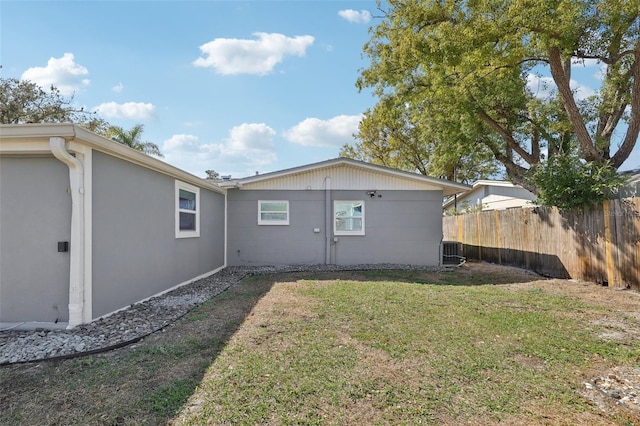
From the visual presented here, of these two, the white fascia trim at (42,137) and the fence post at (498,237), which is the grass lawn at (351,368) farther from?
the fence post at (498,237)

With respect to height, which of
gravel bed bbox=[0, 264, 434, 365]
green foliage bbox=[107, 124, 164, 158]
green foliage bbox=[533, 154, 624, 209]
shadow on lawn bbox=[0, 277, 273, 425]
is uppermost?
green foliage bbox=[107, 124, 164, 158]

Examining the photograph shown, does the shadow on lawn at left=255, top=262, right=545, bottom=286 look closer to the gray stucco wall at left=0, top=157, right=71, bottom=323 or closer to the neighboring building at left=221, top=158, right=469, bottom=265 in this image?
the neighboring building at left=221, top=158, right=469, bottom=265

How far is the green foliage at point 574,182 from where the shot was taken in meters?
7.30

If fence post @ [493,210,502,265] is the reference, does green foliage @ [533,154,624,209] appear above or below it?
above

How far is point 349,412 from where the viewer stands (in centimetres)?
247

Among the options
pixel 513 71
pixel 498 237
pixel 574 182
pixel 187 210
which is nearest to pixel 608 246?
pixel 574 182

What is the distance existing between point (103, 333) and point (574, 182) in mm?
9705

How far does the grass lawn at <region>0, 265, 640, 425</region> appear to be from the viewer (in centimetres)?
246

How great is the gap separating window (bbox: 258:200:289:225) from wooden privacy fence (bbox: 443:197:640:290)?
23.6ft

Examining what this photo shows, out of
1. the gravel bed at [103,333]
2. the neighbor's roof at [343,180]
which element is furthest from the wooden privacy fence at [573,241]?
the gravel bed at [103,333]

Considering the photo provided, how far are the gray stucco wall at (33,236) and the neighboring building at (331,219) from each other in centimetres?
602

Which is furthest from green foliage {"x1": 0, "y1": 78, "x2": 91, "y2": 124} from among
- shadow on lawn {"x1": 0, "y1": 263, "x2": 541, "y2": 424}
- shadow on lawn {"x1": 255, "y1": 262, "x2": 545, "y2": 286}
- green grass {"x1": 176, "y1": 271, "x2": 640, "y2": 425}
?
green grass {"x1": 176, "y1": 271, "x2": 640, "y2": 425}

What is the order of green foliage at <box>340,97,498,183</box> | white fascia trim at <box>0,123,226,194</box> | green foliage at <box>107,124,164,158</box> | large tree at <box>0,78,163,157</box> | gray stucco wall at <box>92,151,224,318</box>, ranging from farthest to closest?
green foliage at <box>340,97,498,183</box>
large tree at <box>0,78,163,157</box>
green foliage at <box>107,124,164,158</box>
gray stucco wall at <box>92,151,224,318</box>
white fascia trim at <box>0,123,226,194</box>

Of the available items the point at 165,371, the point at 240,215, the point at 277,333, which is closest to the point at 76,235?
the point at 165,371
